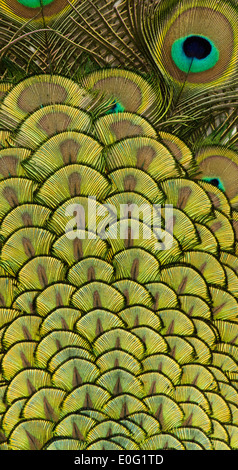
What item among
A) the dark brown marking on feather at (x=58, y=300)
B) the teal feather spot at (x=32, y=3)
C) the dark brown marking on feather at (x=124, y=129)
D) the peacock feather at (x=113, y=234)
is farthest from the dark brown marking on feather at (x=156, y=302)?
the teal feather spot at (x=32, y=3)

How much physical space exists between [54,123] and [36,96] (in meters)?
0.10

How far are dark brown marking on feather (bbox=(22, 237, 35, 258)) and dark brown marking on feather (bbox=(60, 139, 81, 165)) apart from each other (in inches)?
10.1

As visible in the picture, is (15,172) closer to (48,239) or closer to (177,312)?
(48,239)

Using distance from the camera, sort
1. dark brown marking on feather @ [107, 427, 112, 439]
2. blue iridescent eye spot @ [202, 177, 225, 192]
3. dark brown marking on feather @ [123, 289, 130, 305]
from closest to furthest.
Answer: dark brown marking on feather @ [107, 427, 112, 439]
dark brown marking on feather @ [123, 289, 130, 305]
blue iridescent eye spot @ [202, 177, 225, 192]

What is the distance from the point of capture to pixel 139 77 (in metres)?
1.60

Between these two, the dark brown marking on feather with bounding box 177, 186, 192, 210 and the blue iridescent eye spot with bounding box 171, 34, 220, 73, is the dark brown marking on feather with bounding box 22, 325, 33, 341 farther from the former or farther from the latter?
the blue iridescent eye spot with bounding box 171, 34, 220, 73

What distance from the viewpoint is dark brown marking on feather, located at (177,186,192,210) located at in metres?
1.58

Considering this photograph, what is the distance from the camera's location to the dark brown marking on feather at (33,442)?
1.41 metres

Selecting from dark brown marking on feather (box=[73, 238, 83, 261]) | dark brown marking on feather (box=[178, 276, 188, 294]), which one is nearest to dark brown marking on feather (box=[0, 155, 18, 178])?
dark brown marking on feather (box=[73, 238, 83, 261])

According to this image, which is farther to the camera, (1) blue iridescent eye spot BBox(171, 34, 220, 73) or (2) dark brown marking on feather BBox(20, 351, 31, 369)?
(1) blue iridescent eye spot BBox(171, 34, 220, 73)

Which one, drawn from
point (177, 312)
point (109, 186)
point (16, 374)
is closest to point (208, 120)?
point (109, 186)

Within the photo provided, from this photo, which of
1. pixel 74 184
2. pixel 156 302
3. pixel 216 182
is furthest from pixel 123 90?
pixel 156 302

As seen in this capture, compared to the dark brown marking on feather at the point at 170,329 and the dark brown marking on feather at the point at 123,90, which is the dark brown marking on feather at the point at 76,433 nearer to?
the dark brown marking on feather at the point at 170,329

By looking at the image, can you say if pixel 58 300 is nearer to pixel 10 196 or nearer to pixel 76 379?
pixel 76 379
